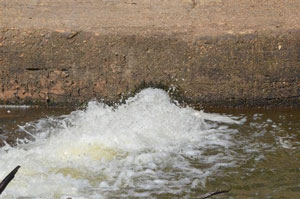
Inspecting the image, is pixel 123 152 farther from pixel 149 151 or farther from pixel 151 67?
pixel 151 67

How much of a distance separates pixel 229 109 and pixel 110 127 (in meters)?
1.18

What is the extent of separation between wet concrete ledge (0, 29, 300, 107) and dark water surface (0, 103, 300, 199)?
0.57 ft

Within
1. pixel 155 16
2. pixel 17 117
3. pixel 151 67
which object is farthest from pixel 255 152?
pixel 17 117

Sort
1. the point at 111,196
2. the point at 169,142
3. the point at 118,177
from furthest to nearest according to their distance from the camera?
1. the point at 169,142
2. the point at 118,177
3. the point at 111,196

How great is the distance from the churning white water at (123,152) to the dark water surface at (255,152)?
0.08m

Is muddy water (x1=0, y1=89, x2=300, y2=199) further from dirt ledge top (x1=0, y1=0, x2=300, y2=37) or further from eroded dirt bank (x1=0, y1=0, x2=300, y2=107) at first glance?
dirt ledge top (x1=0, y1=0, x2=300, y2=37)

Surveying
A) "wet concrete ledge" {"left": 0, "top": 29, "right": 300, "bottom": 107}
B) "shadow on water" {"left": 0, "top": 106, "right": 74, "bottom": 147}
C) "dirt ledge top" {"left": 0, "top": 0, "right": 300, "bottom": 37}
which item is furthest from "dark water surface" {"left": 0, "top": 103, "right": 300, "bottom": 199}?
"dirt ledge top" {"left": 0, "top": 0, "right": 300, "bottom": 37}

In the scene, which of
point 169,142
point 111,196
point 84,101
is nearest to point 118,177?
point 111,196

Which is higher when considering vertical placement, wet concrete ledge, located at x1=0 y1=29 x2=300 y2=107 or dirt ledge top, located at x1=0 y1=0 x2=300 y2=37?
dirt ledge top, located at x1=0 y1=0 x2=300 y2=37

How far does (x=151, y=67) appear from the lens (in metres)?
5.85

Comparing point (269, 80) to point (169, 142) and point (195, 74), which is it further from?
point (169, 142)

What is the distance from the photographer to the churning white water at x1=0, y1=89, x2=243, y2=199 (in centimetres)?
408

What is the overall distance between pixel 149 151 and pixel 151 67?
4.10 ft

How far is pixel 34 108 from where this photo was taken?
599 centimetres
